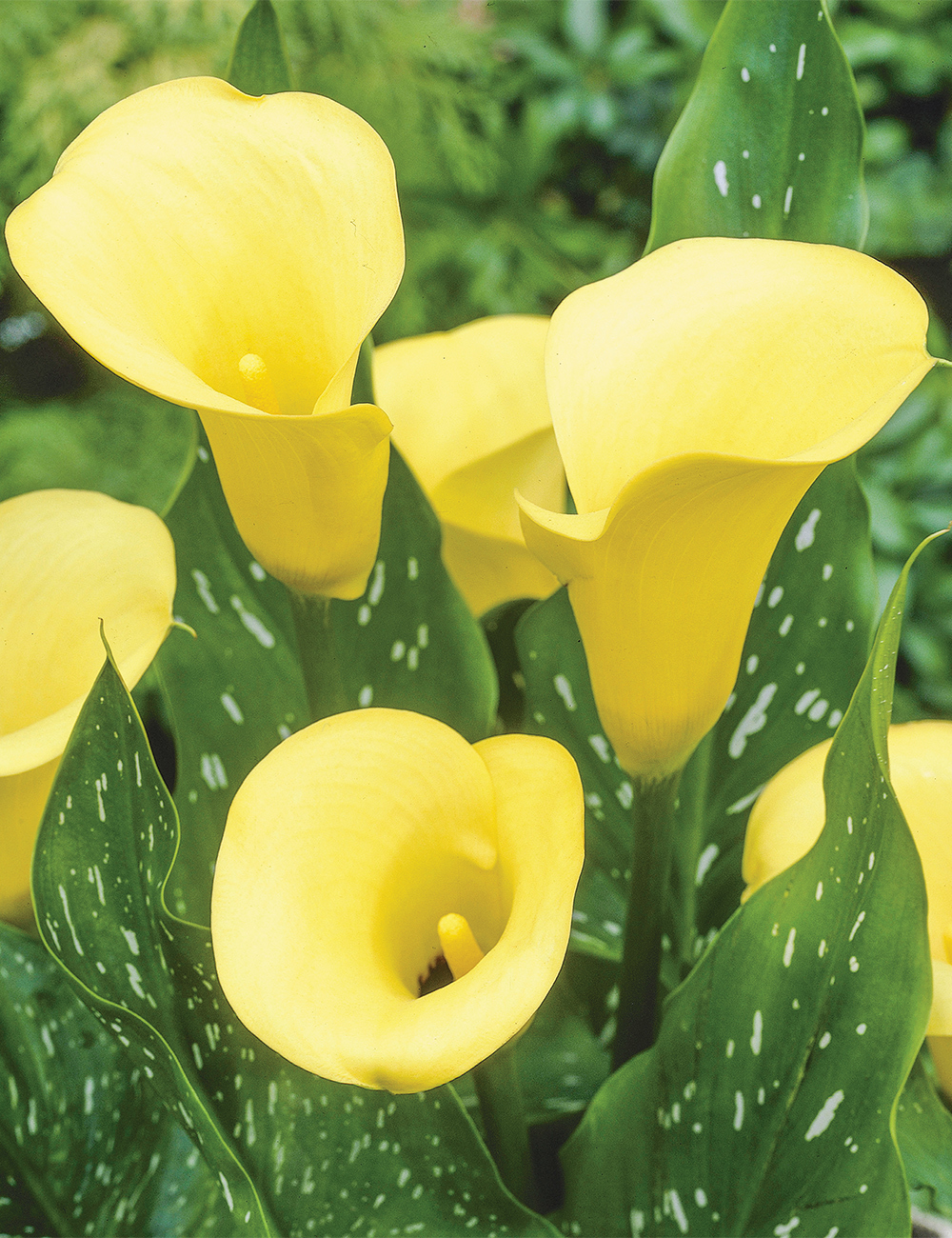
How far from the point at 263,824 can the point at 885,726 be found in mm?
167

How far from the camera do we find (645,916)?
380mm

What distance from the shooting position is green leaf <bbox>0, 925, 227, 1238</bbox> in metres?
0.40

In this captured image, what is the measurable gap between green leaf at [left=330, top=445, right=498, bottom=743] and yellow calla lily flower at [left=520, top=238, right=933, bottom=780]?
5.0 inches

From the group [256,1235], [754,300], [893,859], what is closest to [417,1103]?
[256,1235]

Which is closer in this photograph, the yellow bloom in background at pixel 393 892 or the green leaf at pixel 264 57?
the yellow bloom in background at pixel 393 892

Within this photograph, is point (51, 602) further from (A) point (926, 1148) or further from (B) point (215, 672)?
(A) point (926, 1148)

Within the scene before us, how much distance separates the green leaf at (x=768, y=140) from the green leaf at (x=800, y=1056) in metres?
0.21

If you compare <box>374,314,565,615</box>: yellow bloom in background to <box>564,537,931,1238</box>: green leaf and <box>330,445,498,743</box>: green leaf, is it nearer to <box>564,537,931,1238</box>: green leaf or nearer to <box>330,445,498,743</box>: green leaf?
<box>330,445,498,743</box>: green leaf

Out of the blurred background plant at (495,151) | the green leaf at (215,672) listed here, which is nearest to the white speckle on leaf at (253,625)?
the green leaf at (215,672)

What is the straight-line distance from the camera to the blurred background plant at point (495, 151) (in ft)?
3.47

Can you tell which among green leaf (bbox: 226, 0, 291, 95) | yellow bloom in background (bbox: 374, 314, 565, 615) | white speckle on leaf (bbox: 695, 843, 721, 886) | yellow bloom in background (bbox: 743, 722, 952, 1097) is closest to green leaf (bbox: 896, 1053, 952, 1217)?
yellow bloom in background (bbox: 743, 722, 952, 1097)

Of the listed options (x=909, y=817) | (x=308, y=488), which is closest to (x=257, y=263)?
(x=308, y=488)

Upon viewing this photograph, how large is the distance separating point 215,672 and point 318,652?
0.11 metres

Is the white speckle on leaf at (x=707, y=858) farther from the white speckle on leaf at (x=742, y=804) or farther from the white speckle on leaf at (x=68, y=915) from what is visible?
the white speckle on leaf at (x=68, y=915)
